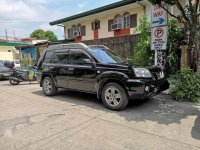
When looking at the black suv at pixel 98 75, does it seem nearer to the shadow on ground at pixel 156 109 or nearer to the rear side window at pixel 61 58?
the rear side window at pixel 61 58

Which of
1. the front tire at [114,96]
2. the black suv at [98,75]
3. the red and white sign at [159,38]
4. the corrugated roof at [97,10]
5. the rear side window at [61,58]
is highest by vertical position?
the corrugated roof at [97,10]

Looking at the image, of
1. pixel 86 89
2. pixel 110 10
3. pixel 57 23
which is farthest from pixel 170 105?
pixel 57 23

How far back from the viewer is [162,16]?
801 centimetres

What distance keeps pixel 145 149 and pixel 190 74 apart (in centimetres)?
418

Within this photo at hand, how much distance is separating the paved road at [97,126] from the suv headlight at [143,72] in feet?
3.13

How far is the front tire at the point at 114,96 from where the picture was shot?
216 inches

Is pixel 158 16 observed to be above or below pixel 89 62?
above

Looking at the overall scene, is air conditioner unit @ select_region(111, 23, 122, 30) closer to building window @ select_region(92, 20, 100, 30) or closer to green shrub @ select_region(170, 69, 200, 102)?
building window @ select_region(92, 20, 100, 30)

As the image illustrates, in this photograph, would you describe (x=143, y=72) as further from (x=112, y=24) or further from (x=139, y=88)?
(x=112, y=24)

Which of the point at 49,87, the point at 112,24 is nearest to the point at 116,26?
the point at 112,24

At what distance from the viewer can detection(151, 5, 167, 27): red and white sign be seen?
7973mm

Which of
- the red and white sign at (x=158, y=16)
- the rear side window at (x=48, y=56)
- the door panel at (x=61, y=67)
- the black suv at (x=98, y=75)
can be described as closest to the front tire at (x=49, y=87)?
the black suv at (x=98, y=75)

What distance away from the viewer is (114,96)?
18.5ft

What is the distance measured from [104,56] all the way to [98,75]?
77 centimetres
